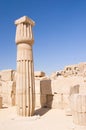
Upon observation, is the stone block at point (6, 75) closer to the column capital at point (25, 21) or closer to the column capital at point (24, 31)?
the column capital at point (24, 31)

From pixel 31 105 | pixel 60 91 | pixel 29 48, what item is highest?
pixel 29 48

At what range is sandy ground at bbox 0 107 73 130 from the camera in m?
7.05

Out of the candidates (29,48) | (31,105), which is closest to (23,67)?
(29,48)

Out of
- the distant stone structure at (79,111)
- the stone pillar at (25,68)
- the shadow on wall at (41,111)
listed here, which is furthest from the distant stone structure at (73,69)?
the distant stone structure at (79,111)

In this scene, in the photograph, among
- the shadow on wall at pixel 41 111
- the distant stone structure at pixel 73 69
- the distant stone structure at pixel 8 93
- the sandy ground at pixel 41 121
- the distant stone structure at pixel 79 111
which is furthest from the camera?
the distant stone structure at pixel 8 93

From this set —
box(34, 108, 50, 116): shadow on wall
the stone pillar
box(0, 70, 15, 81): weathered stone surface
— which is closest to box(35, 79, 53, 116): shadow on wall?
box(34, 108, 50, 116): shadow on wall

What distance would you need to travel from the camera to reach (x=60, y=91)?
10.1m

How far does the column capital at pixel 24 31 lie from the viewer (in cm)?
971

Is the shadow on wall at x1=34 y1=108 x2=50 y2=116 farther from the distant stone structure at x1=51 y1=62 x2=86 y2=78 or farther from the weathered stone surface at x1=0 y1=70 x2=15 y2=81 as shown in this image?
the weathered stone surface at x1=0 y1=70 x2=15 y2=81

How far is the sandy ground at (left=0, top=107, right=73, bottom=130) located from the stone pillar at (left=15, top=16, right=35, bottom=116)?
0.59 metres

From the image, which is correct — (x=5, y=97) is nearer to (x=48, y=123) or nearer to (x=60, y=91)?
(x=60, y=91)

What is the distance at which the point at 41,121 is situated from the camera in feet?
26.6

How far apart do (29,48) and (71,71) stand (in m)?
3.63

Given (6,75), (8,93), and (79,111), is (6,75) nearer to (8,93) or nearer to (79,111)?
(8,93)
